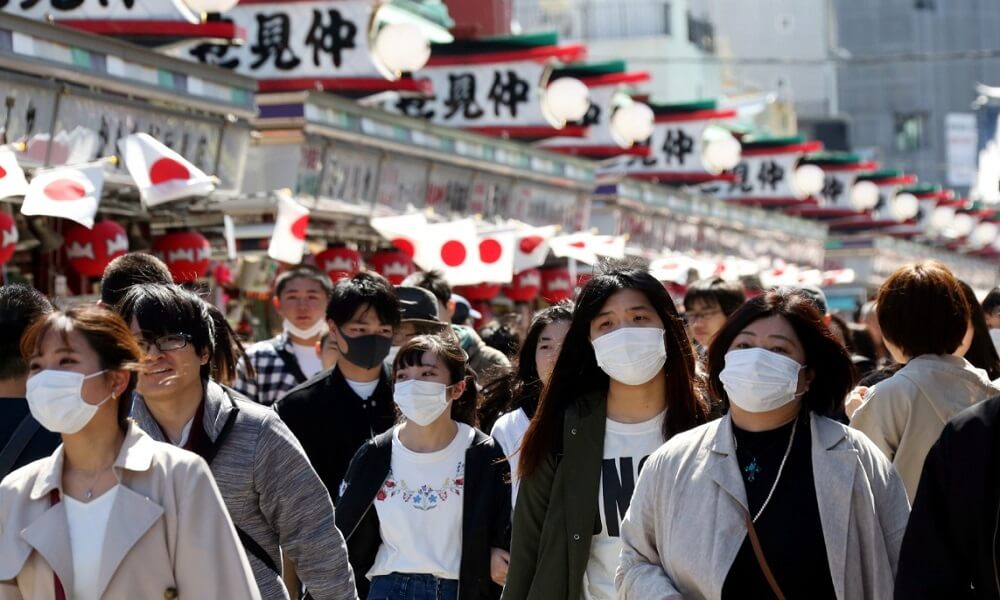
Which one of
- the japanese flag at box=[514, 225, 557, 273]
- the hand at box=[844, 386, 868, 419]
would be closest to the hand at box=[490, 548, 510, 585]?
the hand at box=[844, 386, 868, 419]

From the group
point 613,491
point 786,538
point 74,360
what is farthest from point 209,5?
point 786,538

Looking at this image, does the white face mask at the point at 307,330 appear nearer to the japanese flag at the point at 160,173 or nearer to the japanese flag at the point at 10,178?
the japanese flag at the point at 10,178

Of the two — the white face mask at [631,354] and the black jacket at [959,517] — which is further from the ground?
the white face mask at [631,354]

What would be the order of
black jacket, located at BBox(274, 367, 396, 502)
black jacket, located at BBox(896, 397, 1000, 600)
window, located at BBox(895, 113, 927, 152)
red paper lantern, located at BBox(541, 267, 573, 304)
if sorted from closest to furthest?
black jacket, located at BBox(896, 397, 1000, 600) → black jacket, located at BBox(274, 367, 396, 502) → red paper lantern, located at BBox(541, 267, 573, 304) → window, located at BBox(895, 113, 927, 152)

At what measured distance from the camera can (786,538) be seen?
15.4 ft

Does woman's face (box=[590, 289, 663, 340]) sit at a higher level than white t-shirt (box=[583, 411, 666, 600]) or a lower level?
higher

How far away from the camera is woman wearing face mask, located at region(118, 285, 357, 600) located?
17.8 ft

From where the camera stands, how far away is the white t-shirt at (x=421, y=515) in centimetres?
670

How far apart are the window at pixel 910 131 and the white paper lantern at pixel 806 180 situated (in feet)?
133

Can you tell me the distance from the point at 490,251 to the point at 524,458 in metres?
10.2

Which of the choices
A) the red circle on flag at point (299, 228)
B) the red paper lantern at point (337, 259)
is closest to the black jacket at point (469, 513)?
the red circle on flag at point (299, 228)

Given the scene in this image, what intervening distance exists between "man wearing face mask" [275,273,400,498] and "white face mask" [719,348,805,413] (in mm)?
3014

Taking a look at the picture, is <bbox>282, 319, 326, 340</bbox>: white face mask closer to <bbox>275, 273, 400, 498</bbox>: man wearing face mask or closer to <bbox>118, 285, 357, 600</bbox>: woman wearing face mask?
<bbox>275, 273, 400, 498</bbox>: man wearing face mask

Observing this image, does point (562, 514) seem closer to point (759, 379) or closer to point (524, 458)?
point (524, 458)
